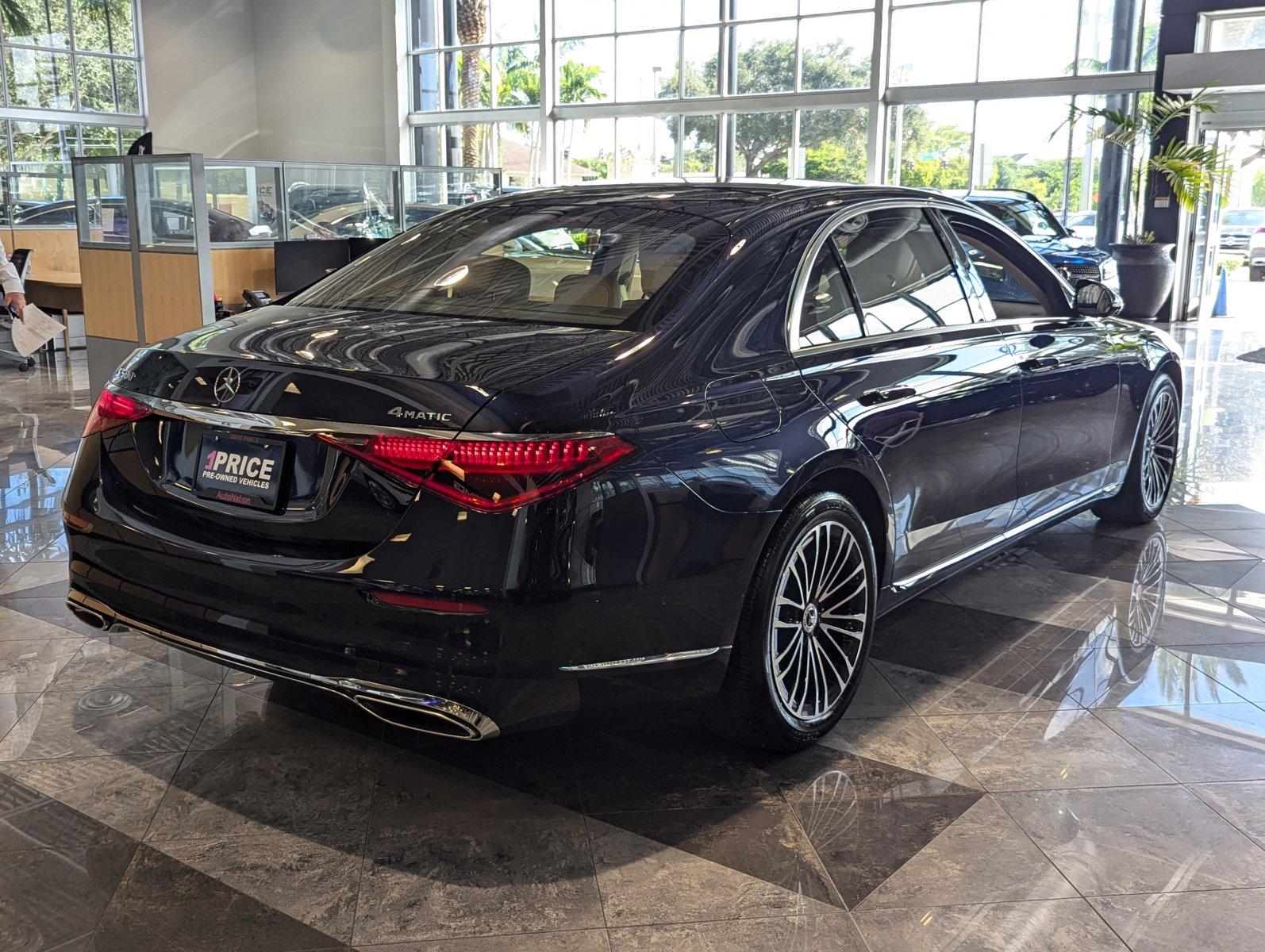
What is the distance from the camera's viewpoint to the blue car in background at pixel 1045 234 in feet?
42.5

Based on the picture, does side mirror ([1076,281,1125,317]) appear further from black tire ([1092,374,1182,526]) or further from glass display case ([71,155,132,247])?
glass display case ([71,155,132,247])

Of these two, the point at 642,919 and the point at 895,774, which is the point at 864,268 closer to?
the point at 895,774

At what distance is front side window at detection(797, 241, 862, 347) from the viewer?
294 cm

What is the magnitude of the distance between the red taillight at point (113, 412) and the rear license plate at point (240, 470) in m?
0.24

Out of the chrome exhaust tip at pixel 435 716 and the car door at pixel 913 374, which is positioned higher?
the car door at pixel 913 374

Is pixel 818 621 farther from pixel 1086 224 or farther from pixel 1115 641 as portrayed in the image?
pixel 1086 224

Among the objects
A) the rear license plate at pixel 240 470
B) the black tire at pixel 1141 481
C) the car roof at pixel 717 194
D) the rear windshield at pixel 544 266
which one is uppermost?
the car roof at pixel 717 194

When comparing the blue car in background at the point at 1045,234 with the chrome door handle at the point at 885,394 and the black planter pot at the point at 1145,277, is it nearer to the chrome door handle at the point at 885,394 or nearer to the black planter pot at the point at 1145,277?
the black planter pot at the point at 1145,277

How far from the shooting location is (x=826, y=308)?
9.95 feet

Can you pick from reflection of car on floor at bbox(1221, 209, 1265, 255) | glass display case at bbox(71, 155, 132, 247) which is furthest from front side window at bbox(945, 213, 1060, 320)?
reflection of car on floor at bbox(1221, 209, 1265, 255)

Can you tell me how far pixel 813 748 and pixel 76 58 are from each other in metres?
24.7

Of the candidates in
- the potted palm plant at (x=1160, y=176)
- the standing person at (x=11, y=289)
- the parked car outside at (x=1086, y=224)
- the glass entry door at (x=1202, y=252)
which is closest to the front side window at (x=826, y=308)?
the standing person at (x=11, y=289)

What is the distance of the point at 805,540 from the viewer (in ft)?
9.34

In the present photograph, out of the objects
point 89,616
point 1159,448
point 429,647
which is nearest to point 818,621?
point 429,647
